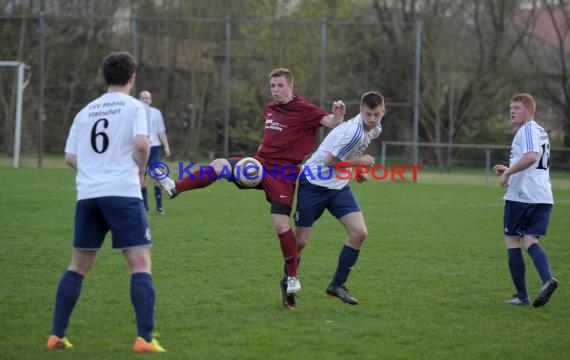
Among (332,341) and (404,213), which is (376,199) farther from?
(332,341)

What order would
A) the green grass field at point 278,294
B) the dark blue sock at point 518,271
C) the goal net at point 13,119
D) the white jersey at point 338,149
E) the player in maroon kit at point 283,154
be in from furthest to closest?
the goal net at point 13,119 < the dark blue sock at point 518,271 < the player in maroon kit at point 283,154 < the white jersey at point 338,149 < the green grass field at point 278,294

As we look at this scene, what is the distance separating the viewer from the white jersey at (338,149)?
6879 millimetres

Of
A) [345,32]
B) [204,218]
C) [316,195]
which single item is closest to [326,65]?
[345,32]

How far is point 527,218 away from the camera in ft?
23.8

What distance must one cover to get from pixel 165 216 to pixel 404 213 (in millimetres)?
4210

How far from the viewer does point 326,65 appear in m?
26.0

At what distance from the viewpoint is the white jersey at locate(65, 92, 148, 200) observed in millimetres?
5109

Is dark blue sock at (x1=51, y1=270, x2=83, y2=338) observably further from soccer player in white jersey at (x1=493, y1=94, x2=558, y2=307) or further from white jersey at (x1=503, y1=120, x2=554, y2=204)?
white jersey at (x1=503, y1=120, x2=554, y2=204)

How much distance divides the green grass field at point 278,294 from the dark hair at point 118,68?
5.74 feet

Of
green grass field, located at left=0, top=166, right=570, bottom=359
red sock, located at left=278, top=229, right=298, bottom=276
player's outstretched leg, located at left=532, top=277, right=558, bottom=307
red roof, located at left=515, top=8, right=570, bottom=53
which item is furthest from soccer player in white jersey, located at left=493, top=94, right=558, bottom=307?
red roof, located at left=515, top=8, right=570, bottom=53

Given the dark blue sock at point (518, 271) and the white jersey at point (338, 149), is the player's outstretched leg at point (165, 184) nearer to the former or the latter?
the white jersey at point (338, 149)

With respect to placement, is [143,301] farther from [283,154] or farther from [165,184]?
[283,154]

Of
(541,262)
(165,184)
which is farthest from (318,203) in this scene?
(541,262)

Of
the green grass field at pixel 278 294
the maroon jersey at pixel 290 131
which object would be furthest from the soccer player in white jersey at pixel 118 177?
the maroon jersey at pixel 290 131
